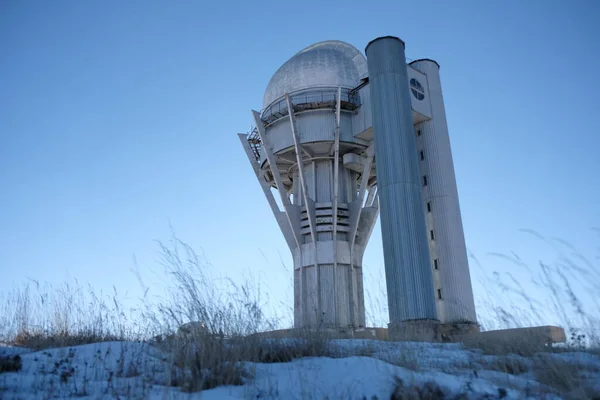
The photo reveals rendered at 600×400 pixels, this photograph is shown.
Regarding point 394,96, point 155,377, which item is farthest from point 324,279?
point 155,377

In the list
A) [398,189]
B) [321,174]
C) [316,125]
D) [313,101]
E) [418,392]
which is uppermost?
[313,101]

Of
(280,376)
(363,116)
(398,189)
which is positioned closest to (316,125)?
(363,116)

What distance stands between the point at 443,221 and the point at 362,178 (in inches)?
218

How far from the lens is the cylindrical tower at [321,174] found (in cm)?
2845

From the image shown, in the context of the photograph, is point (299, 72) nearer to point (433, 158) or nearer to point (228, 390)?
point (433, 158)

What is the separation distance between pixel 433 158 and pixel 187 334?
22.1 meters

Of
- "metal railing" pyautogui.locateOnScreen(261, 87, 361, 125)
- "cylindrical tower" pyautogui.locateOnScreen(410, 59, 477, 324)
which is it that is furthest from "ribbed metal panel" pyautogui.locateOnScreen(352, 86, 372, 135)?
"cylindrical tower" pyautogui.locateOnScreen(410, 59, 477, 324)

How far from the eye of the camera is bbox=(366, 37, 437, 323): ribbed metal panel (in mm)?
20766

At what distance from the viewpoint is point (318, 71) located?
3197 centimetres

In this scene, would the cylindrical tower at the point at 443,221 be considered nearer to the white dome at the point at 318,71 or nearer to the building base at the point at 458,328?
the building base at the point at 458,328

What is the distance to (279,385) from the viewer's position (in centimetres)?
506

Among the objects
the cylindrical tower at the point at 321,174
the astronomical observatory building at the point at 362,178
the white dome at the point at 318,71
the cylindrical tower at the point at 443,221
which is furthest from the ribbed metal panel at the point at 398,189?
the white dome at the point at 318,71

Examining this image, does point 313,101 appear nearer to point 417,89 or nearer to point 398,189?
point 417,89

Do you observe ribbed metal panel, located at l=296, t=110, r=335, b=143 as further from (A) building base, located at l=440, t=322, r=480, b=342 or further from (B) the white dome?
(A) building base, located at l=440, t=322, r=480, b=342
